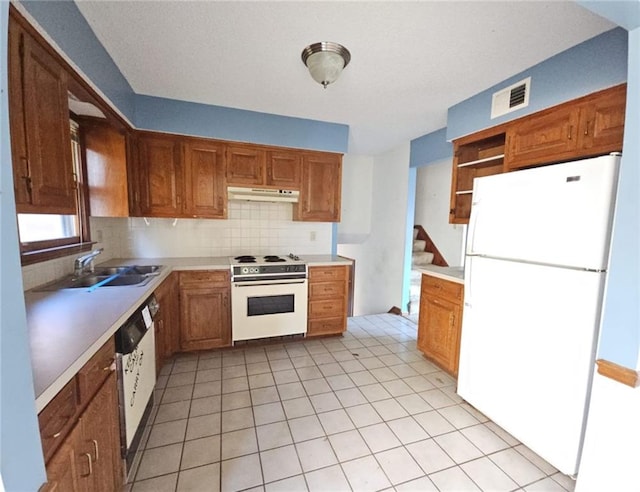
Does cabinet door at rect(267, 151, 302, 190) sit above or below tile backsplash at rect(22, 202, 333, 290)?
above

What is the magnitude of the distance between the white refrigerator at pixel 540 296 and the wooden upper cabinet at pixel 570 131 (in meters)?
0.37

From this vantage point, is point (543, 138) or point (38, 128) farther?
point (543, 138)

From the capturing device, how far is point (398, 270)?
418cm

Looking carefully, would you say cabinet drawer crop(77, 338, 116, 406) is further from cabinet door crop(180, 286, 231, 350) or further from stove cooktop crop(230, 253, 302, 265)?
stove cooktop crop(230, 253, 302, 265)

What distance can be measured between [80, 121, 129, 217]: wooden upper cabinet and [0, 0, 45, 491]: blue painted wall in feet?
7.30

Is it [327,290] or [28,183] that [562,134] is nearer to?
[327,290]

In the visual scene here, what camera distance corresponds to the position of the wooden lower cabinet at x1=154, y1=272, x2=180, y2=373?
235cm

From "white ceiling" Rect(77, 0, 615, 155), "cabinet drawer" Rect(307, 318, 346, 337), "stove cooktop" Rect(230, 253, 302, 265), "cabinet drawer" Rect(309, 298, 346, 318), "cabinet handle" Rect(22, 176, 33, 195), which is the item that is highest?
"white ceiling" Rect(77, 0, 615, 155)

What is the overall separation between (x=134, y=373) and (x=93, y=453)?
1.54 ft

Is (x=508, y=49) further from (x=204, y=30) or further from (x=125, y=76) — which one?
(x=125, y=76)

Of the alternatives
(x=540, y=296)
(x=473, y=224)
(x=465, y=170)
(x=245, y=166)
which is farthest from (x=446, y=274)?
(x=245, y=166)

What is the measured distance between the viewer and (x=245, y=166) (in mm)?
3016

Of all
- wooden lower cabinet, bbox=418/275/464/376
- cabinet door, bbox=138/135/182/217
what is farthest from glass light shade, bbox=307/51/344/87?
wooden lower cabinet, bbox=418/275/464/376

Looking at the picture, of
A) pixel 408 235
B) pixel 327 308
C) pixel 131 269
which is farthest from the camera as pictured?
pixel 408 235
